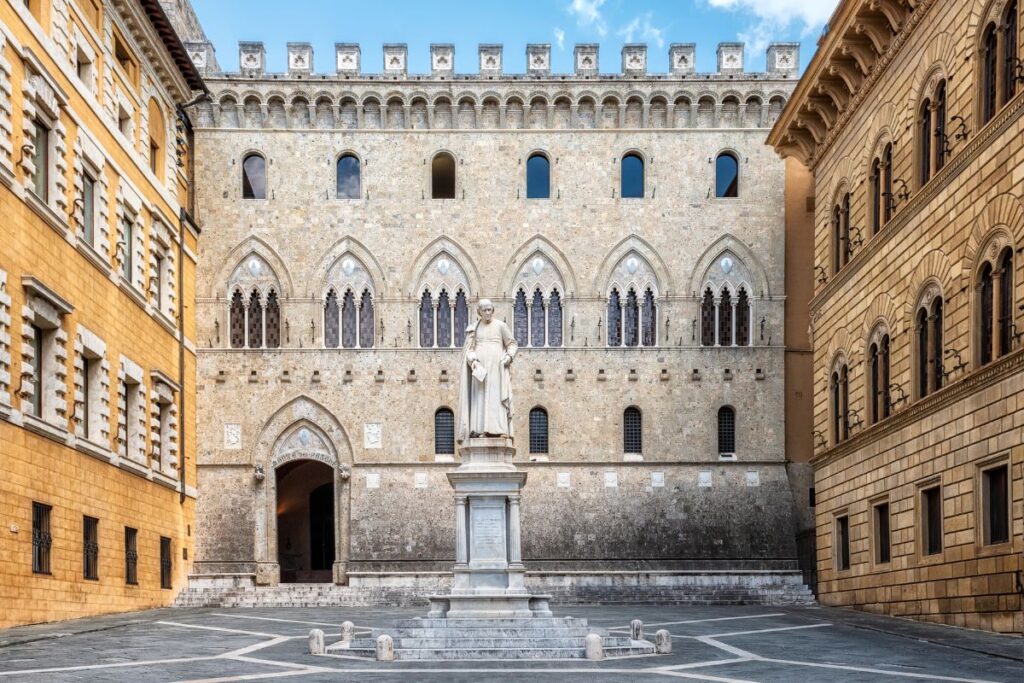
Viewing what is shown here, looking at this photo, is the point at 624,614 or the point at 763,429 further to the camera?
the point at 763,429

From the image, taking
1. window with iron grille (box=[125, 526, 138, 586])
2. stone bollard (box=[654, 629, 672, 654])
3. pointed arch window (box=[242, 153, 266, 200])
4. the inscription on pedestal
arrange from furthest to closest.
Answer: pointed arch window (box=[242, 153, 266, 200])
window with iron grille (box=[125, 526, 138, 586])
the inscription on pedestal
stone bollard (box=[654, 629, 672, 654])

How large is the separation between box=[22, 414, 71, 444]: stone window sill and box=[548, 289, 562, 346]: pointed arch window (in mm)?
15808

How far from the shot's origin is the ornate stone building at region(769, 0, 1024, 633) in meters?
19.0

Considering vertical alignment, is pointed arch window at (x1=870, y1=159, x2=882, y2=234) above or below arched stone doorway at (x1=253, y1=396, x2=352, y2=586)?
above

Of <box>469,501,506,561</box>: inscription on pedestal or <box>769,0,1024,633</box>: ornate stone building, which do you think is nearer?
<box>469,501,506,561</box>: inscription on pedestal

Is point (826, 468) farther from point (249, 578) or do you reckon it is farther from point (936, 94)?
A: point (249, 578)

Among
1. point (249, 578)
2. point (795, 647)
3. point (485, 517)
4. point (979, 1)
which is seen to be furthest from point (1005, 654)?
point (249, 578)

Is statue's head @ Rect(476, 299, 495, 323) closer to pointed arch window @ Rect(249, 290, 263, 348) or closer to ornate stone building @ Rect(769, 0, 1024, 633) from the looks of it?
ornate stone building @ Rect(769, 0, 1024, 633)

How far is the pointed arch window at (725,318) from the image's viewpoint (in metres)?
37.2

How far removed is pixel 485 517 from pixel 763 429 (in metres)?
19.7

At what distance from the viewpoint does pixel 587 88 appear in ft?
123

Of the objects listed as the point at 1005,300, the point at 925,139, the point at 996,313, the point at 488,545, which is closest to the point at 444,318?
the point at 925,139

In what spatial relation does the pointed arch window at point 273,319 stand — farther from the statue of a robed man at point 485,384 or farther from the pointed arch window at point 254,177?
the statue of a robed man at point 485,384

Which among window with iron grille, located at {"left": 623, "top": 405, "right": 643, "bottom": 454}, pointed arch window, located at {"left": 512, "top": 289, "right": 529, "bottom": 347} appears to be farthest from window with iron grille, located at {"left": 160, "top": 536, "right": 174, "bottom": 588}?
window with iron grille, located at {"left": 623, "top": 405, "right": 643, "bottom": 454}
